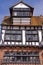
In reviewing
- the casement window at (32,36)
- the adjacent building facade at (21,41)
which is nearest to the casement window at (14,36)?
the adjacent building facade at (21,41)

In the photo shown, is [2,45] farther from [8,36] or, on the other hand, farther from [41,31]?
[41,31]

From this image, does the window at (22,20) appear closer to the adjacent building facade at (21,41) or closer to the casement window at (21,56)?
the adjacent building facade at (21,41)

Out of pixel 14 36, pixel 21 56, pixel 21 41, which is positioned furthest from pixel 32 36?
pixel 21 56

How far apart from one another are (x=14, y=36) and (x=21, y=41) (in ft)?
3.23

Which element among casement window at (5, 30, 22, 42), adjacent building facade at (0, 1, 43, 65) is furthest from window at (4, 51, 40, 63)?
casement window at (5, 30, 22, 42)

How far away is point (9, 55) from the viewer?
80.1 feet

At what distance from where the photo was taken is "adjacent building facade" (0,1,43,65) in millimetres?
24297

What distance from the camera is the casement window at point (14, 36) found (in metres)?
25.0

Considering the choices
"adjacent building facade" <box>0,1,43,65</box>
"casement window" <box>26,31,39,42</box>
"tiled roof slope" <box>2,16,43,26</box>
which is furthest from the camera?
"tiled roof slope" <box>2,16,43,26</box>

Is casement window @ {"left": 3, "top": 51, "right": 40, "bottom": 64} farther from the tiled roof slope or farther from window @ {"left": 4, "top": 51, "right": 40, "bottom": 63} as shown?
the tiled roof slope

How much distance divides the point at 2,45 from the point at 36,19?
548cm

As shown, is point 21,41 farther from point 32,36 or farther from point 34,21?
point 34,21

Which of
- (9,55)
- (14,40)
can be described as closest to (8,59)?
(9,55)

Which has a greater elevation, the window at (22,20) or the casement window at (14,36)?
the window at (22,20)
